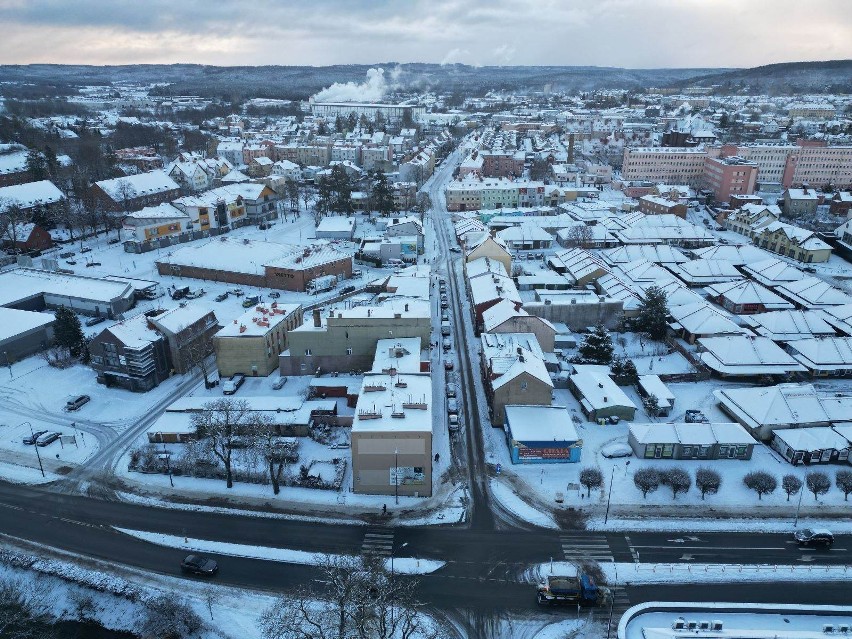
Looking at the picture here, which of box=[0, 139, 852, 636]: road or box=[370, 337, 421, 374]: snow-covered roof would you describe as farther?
box=[370, 337, 421, 374]: snow-covered roof

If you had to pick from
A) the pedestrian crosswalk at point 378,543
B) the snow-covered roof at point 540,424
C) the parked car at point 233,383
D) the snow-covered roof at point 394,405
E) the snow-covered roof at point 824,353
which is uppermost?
the snow-covered roof at point 394,405

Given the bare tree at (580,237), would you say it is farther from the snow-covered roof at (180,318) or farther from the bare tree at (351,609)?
the bare tree at (351,609)

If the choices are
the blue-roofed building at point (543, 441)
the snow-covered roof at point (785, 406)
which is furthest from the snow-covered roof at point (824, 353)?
the blue-roofed building at point (543, 441)

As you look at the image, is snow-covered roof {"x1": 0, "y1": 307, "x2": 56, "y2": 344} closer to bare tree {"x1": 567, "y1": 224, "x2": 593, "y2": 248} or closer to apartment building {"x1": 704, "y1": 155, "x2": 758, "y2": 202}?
bare tree {"x1": 567, "y1": 224, "x2": 593, "y2": 248}

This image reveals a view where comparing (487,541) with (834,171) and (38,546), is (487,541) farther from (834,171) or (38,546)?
(834,171)

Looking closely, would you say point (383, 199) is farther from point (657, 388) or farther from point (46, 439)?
point (46, 439)

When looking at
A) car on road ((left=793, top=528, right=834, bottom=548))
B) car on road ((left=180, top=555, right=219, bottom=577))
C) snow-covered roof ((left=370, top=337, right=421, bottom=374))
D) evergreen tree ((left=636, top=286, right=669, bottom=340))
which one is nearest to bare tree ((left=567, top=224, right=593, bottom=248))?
evergreen tree ((left=636, top=286, right=669, bottom=340))
